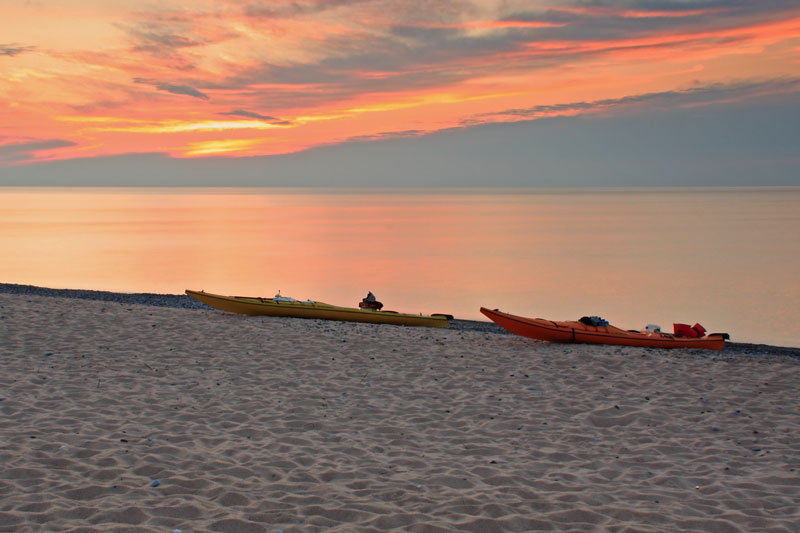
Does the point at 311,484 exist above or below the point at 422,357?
below

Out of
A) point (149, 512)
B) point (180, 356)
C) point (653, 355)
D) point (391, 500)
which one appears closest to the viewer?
point (149, 512)

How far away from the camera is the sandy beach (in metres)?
6.15

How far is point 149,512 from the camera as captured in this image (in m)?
5.97

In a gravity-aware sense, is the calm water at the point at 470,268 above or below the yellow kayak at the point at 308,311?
above

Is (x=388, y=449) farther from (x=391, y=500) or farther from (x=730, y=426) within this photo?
(x=730, y=426)

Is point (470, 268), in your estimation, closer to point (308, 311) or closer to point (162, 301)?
point (162, 301)

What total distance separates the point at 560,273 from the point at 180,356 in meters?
41.9

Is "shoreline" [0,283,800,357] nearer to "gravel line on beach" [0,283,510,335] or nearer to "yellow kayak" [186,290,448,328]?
"gravel line on beach" [0,283,510,335]

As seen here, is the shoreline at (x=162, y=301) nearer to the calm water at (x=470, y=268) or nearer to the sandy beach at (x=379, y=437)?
the calm water at (x=470, y=268)

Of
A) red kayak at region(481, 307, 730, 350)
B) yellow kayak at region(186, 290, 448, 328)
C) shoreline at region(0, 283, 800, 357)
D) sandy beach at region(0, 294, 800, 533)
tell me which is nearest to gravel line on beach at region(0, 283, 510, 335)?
shoreline at region(0, 283, 800, 357)

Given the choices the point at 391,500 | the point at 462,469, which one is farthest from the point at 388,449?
the point at 391,500

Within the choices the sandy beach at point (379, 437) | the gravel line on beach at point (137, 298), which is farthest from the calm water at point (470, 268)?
the sandy beach at point (379, 437)

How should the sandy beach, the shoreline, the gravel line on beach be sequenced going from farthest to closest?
1. the gravel line on beach
2. the shoreline
3. the sandy beach

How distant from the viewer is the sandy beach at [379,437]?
20.2 feet
